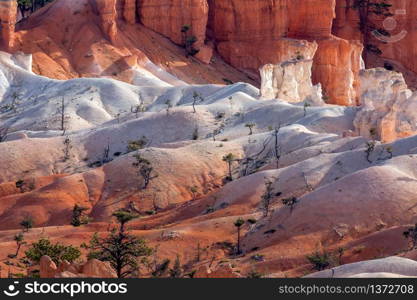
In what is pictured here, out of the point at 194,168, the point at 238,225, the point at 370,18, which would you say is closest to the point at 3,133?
the point at 194,168

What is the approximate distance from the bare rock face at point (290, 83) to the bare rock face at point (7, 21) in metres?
25.1

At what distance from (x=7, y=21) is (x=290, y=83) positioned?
2715 centimetres

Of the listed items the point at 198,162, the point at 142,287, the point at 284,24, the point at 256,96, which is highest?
the point at 284,24

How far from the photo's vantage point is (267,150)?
89500 millimetres

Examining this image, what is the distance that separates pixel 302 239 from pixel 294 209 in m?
3.86

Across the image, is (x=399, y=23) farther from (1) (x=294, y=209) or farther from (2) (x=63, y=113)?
(1) (x=294, y=209)

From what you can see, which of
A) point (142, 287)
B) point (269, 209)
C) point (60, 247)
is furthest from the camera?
point (269, 209)

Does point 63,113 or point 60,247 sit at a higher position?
point 63,113

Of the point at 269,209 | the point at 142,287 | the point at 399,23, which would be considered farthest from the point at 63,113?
the point at 142,287

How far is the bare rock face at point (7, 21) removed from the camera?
391 feet

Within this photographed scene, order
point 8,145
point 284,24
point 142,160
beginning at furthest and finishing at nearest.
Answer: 1. point 284,24
2. point 8,145
3. point 142,160

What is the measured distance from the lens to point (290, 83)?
11338cm

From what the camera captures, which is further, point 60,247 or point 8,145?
point 8,145

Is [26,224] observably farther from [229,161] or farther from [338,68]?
[338,68]
